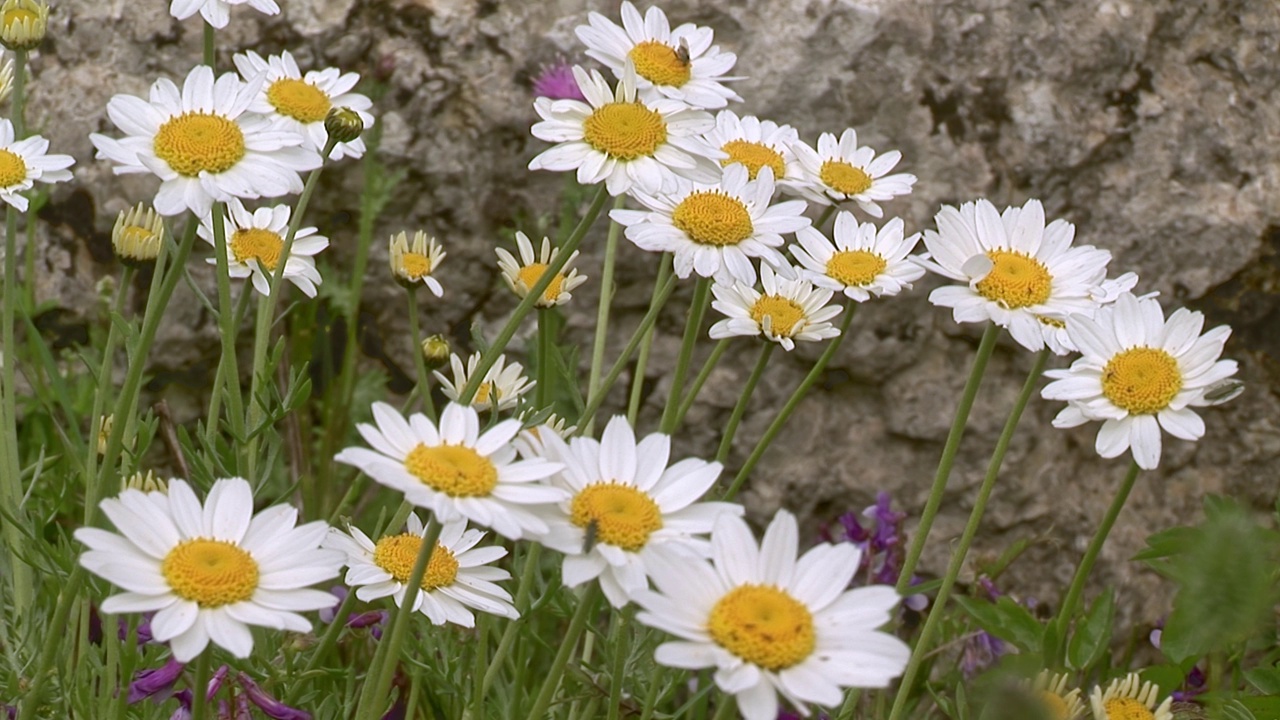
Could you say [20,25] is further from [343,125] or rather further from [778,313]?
[778,313]

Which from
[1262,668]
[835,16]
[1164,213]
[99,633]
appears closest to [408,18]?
[835,16]

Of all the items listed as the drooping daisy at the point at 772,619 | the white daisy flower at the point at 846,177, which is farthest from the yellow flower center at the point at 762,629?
the white daisy flower at the point at 846,177

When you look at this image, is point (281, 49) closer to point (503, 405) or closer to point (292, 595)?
point (503, 405)

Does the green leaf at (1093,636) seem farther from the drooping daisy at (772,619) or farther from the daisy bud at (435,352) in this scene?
the daisy bud at (435,352)

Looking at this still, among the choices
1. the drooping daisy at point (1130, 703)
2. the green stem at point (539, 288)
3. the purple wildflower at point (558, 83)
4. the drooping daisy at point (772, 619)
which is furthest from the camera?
the purple wildflower at point (558, 83)

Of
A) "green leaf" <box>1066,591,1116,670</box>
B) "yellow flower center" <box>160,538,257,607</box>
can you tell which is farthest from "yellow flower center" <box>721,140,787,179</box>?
"yellow flower center" <box>160,538,257,607</box>

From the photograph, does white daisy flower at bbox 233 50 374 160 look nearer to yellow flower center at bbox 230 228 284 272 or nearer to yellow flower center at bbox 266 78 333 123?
yellow flower center at bbox 266 78 333 123
